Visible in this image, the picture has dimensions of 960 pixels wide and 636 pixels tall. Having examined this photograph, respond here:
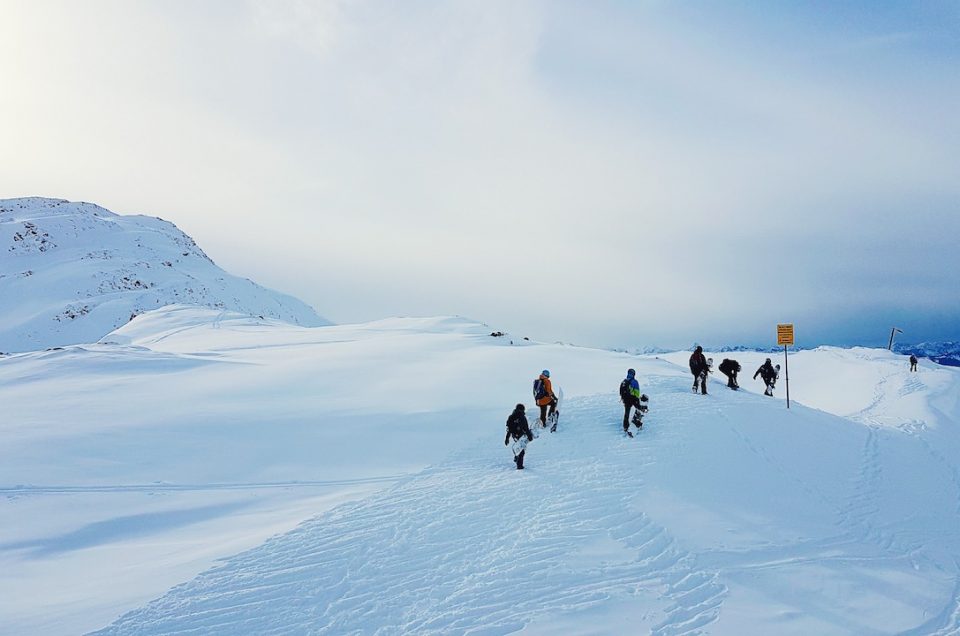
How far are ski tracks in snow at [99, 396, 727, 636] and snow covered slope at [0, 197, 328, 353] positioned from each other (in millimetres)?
75050

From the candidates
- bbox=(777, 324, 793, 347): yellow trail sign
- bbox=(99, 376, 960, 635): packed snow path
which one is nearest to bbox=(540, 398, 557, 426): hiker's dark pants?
bbox=(99, 376, 960, 635): packed snow path

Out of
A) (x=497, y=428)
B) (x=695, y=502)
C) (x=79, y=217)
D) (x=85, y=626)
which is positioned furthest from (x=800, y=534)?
(x=79, y=217)

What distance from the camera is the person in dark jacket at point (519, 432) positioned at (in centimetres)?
1328

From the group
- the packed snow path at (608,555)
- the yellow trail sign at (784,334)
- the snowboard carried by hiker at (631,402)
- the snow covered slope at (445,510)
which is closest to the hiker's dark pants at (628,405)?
the snowboard carried by hiker at (631,402)

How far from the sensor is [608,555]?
29.5ft

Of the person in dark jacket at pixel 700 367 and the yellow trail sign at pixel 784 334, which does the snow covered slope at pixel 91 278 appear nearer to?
the person in dark jacket at pixel 700 367

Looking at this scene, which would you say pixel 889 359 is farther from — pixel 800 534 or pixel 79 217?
pixel 79 217

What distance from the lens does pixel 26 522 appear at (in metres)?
10.8

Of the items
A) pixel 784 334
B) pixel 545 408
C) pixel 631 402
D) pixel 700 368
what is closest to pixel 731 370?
pixel 784 334

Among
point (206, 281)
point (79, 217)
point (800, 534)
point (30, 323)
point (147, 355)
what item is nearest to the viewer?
point (800, 534)

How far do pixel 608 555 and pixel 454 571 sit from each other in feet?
9.10

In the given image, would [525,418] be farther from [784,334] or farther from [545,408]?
[784,334]

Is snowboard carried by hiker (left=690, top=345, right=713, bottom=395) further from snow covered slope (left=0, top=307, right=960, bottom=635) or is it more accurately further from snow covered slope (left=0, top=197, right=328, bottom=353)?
snow covered slope (left=0, top=197, right=328, bottom=353)

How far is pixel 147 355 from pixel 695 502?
87.5 ft
